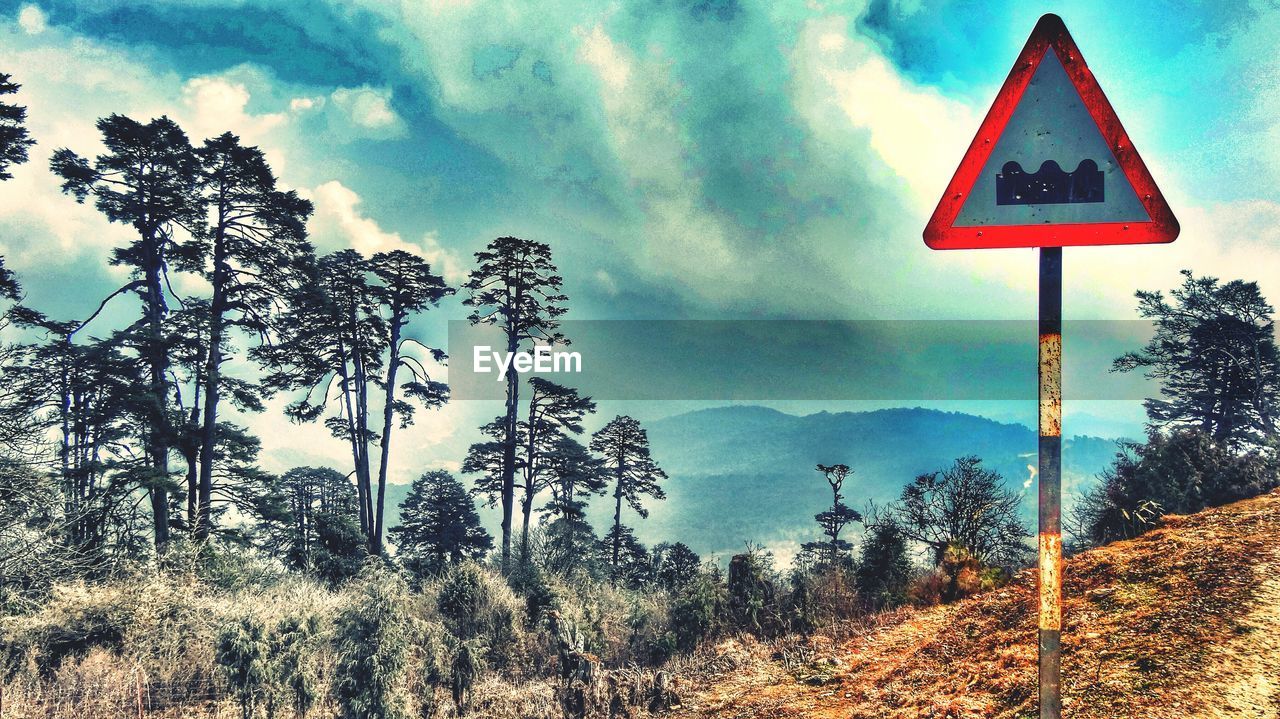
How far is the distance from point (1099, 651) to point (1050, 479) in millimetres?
3637

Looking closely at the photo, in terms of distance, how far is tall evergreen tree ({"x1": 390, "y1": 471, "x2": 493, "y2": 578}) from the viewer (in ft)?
84.1

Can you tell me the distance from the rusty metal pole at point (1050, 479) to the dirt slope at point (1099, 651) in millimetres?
2327

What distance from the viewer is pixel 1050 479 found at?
9.11 ft

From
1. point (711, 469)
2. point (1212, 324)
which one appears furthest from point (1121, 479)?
point (711, 469)

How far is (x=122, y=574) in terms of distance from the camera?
14.6 m

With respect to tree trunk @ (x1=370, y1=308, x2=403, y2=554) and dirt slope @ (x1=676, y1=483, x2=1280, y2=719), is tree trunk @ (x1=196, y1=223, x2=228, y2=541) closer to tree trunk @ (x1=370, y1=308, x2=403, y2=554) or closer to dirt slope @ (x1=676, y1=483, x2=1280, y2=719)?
tree trunk @ (x1=370, y1=308, x2=403, y2=554)

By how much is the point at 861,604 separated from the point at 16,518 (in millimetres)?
15175

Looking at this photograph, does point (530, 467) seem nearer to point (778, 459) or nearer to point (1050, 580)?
point (1050, 580)

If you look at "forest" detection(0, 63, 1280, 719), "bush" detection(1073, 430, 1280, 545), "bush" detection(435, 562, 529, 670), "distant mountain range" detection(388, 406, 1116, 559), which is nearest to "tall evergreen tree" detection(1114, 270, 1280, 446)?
"forest" detection(0, 63, 1280, 719)

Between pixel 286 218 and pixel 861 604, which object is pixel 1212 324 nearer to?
pixel 861 604

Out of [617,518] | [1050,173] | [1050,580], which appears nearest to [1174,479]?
[1050,580]

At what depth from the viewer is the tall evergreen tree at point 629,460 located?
29844 mm

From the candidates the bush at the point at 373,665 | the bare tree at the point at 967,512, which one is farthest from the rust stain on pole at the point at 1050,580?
the bare tree at the point at 967,512

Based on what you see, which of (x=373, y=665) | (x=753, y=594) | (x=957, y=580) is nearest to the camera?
(x=373, y=665)
